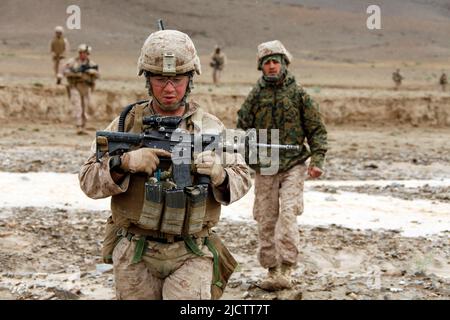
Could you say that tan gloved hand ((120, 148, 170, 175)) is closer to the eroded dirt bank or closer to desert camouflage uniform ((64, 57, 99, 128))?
desert camouflage uniform ((64, 57, 99, 128))

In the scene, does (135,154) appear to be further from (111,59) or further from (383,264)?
(111,59)

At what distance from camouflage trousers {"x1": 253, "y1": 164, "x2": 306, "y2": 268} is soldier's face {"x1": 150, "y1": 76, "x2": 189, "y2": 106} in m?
2.48

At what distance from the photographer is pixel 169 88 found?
4.04 metres

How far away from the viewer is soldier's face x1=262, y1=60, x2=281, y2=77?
6406 mm

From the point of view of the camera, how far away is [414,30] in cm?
8381

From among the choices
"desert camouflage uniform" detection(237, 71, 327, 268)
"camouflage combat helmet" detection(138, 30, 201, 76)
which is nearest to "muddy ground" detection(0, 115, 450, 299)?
"desert camouflage uniform" detection(237, 71, 327, 268)

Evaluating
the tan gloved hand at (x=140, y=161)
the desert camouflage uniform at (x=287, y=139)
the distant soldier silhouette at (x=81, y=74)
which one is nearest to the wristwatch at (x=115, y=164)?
the tan gloved hand at (x=140, y=161)

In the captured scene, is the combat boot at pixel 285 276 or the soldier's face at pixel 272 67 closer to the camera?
the soldier's face at pixel 272 67

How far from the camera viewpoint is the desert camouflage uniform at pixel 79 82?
16625 mm

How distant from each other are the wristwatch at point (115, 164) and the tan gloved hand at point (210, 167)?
342mm

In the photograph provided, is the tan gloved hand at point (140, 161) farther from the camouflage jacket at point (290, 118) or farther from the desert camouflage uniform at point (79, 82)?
the desert camouflage uniform at point (79, 82)

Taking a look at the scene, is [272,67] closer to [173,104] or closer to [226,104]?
[173,104]

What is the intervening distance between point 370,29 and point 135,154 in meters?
86.0

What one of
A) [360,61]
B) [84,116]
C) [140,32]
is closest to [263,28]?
[140,32]
